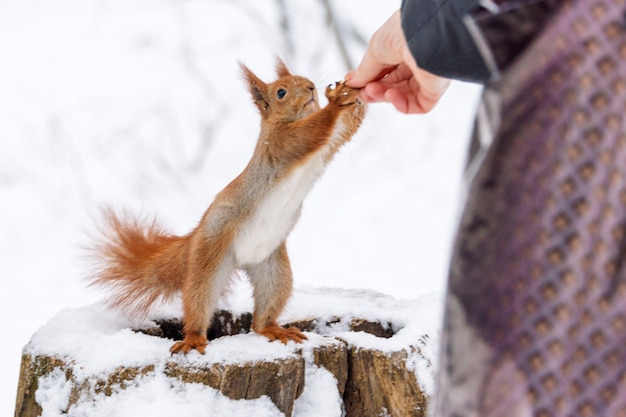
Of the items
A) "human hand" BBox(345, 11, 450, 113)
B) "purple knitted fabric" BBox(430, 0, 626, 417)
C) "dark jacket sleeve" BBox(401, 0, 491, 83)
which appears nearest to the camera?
"purple knitted fabric" BBox(430, 0, 626, 417)

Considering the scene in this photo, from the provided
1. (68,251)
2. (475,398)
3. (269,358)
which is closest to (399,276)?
(68,251)

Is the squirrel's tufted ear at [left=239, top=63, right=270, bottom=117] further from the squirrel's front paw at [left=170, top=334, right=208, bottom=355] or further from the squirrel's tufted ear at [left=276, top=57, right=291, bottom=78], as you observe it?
the squirrel's front paw at [left=170, top=334, right=208, bottom=355]

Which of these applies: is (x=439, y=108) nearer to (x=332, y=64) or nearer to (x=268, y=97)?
(x=332, y=64)

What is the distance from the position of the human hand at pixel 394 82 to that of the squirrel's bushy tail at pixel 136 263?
50 centimetres

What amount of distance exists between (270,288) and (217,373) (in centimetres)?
29

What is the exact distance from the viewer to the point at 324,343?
153cm

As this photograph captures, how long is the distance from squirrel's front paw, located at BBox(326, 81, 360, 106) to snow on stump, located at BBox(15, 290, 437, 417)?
461 millimetres

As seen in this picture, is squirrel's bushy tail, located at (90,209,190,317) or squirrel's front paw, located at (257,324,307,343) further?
squirrel's bushy tail, located at (90,209,190,317)

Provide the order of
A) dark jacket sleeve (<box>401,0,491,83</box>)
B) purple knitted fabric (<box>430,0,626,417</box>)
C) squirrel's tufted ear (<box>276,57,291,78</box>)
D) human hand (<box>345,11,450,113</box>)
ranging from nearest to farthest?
purple knitted fabric (<box>430,0,626,417</box>) → dark jacket sleeve (<box>401,0,491,83</box>) → human hand (<box>345,11,450,113</box>) → squirrel's tufted ear (<box>276,57,291,78</box>)

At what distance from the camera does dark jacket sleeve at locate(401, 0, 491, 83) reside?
2.66ft

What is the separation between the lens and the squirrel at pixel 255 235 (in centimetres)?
154

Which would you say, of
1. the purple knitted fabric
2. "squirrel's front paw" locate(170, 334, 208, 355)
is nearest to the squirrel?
"squirrel's front paw" locate(170, 334, 208, 355)

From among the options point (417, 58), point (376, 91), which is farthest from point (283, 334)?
point (417, 58)

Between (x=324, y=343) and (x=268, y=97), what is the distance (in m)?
0.54
